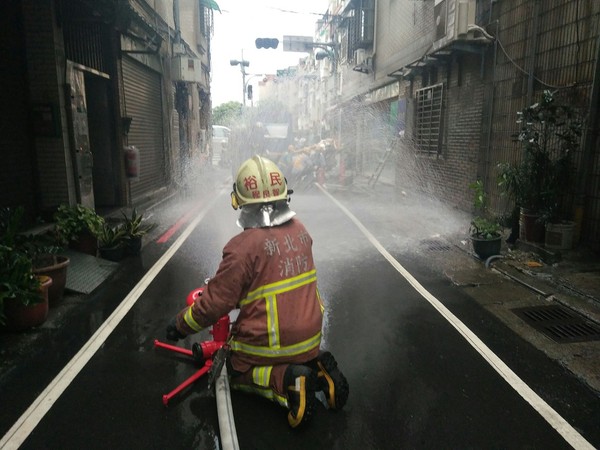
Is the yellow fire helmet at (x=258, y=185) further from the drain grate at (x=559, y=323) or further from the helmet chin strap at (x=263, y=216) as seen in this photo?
the drain grate at (x=559, y=323)

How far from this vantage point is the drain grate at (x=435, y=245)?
26.0 feet

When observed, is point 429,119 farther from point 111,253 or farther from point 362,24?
point 111,253

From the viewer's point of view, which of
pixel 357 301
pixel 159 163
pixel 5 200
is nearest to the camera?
pixel 357 301

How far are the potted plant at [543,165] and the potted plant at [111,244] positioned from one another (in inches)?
245

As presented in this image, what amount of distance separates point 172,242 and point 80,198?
1.66 meters

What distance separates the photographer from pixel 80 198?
786 centimetres

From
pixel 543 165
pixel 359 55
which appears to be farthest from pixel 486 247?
pixel 359 55

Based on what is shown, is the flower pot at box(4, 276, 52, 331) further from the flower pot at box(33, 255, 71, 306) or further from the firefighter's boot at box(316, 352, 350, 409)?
the firefighter's boot at box(316, 352, 350, 409)

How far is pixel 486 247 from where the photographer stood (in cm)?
709

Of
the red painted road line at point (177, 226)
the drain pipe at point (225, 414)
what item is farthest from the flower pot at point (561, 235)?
the red painted road line at point (177, 226)

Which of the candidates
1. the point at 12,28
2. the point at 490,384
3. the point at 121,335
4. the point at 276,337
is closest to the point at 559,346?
the point at 490,384

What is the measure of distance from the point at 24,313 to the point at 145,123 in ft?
31.8

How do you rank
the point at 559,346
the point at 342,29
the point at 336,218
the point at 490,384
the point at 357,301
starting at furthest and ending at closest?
the point at 342,29
the point at 336,218
the point at 357,301
the point at 559,346
the point at 490,384

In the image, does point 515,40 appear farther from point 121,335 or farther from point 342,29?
point 342,29
